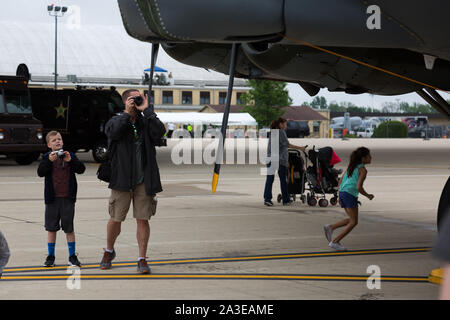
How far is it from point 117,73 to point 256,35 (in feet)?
354

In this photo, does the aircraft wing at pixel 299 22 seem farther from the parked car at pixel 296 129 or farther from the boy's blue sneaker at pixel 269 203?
the parked car at pixel 296 129

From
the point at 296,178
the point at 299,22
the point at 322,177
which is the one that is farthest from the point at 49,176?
the point at 296,178

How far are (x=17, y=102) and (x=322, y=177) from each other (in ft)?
51.8

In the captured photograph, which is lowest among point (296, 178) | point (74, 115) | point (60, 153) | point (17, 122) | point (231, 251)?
point (231, 251)

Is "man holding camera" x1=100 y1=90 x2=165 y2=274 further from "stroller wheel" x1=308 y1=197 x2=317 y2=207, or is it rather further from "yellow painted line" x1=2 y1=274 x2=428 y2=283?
"stroller wheel" x1=308 y1=197 x2=317 y2=207

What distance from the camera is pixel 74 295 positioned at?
675cm

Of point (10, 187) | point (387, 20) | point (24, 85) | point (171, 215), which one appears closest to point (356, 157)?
point (387, 20)

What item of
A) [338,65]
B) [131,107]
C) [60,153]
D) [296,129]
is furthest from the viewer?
[296,129]

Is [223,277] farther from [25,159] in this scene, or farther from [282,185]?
[25,159]

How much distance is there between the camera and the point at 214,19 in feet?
27.7

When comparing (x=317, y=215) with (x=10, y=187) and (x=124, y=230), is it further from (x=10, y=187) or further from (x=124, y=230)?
(x=10, y=187)

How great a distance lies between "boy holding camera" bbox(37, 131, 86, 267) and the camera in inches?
324

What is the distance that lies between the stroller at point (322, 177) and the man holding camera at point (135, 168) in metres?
6.98

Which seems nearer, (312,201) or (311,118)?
(312,201)
